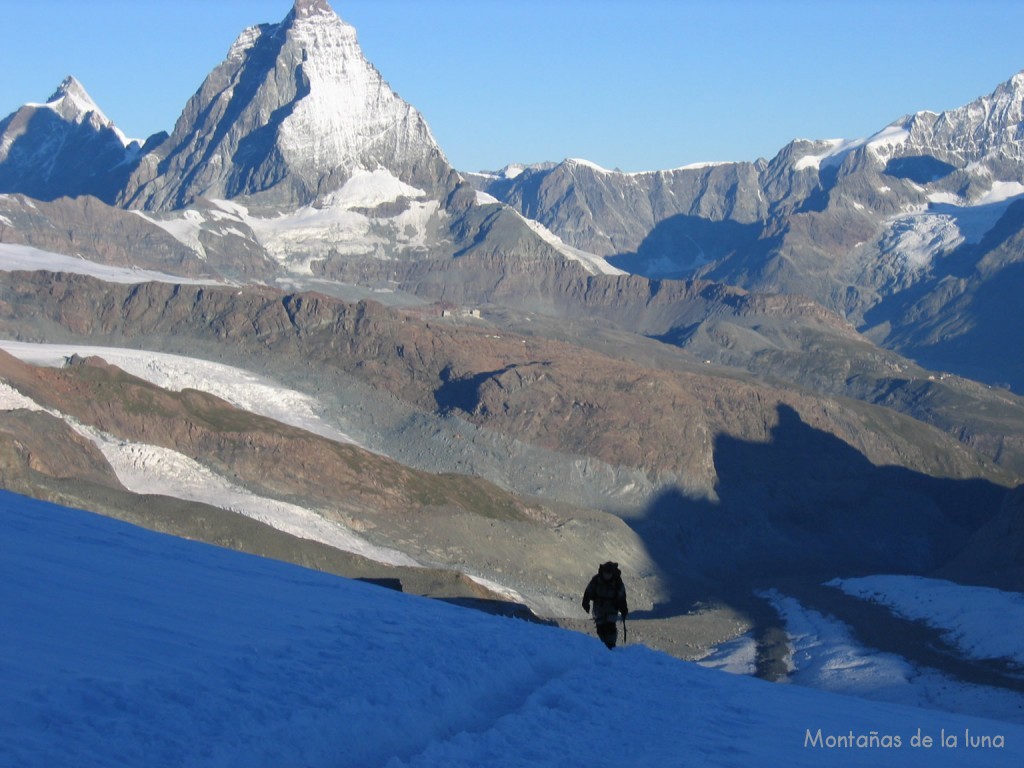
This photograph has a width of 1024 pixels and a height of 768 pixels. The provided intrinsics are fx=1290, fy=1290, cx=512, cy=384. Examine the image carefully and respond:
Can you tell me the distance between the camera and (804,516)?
3917 inches

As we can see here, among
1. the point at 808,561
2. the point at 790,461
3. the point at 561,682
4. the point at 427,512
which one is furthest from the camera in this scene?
the point at 790,461

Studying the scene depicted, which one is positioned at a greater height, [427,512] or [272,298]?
[272,298]

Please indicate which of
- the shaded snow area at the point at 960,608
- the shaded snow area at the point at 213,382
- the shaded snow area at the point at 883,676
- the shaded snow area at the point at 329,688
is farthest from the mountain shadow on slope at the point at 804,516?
the shaded snow area at the point at 329,688

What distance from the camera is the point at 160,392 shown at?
254ft

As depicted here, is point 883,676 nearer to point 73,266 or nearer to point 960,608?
point 960,608

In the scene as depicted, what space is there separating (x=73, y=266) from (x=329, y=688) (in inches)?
7123

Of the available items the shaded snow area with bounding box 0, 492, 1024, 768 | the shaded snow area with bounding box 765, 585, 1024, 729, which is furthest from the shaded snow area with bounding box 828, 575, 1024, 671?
the shaded snow area with bounding box 0, 492, 1024, 768

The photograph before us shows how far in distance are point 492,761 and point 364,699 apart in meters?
1.39

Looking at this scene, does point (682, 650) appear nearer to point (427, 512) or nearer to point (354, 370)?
point (427, 512)

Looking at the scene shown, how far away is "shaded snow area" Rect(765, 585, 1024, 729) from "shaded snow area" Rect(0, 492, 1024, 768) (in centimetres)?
2359

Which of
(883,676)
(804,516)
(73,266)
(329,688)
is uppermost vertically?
(73,266)

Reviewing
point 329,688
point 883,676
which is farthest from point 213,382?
point 329,688

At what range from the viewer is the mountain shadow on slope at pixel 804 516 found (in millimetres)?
87438

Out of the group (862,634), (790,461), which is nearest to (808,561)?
(790,461)
